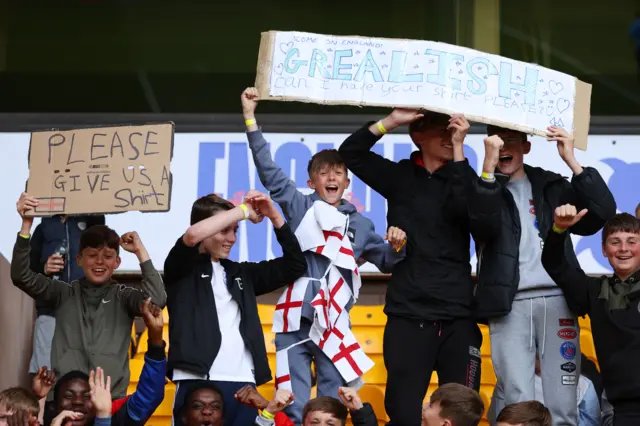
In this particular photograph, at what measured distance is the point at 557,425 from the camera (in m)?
6.75

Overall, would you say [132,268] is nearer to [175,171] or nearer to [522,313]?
[175,171]

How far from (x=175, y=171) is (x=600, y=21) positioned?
374 cm

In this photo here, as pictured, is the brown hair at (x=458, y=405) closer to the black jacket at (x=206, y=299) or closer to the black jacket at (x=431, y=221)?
the black jacket at (x=431, y=221)

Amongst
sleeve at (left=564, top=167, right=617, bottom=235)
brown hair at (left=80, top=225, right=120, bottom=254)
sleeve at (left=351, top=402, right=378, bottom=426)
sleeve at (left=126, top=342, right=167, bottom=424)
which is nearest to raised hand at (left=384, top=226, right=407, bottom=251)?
sleeve at (left=351, top=402, right=378, bottom=426)

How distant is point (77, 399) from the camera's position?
7141mm

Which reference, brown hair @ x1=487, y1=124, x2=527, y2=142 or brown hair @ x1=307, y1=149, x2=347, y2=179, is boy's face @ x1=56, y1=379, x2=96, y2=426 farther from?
brown hair @ x1=487, y1=124, x2=527, y2=142

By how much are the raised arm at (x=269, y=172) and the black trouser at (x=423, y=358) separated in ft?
2.81

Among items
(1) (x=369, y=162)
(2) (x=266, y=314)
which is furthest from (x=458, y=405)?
(2) (x=266, y=314)

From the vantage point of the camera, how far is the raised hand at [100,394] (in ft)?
22.3

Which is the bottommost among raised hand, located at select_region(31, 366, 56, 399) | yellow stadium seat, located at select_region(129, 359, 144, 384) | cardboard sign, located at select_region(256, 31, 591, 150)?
raised hand, located at select_region(31, 366, 56, 399)

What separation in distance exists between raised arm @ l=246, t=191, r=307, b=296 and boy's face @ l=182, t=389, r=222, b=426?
68cm

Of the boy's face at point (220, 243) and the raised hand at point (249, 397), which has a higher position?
the boy's face at point (220, 243)

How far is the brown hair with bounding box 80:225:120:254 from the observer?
760 centimetres

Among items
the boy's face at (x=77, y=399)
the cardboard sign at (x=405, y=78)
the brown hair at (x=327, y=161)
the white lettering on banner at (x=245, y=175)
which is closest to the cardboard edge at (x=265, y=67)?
the cardboard sign at (x=405, y=78)
